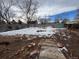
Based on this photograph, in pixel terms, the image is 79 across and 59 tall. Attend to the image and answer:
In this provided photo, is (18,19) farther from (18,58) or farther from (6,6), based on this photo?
(18,58)

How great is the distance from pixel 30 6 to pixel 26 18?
3552 mm

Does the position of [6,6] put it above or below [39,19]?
above

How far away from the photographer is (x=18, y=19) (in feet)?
134

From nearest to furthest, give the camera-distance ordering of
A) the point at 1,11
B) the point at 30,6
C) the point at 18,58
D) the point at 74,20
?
the point at 18,58 → the point at 74,20 → the point at 1,11 → the point at 30,6

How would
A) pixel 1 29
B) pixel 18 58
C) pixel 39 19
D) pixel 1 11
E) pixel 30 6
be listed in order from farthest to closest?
pixel 39 19 < pixel 30 6 < pixel 1 11 < pixel 1 29 < pixel 18 58

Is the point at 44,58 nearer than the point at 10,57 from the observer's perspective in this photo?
Yes

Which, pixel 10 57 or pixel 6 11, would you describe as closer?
pixel 10 57

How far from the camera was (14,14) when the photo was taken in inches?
1599

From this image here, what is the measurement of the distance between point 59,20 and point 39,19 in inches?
254

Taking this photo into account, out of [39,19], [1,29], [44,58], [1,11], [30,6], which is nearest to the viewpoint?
[44,58]

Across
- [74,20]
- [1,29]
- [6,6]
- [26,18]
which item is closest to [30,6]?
[26,18]

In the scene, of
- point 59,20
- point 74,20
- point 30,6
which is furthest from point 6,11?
point 74,20

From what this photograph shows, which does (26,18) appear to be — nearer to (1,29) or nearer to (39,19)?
(39,19)

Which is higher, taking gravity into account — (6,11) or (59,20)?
(6,11)
